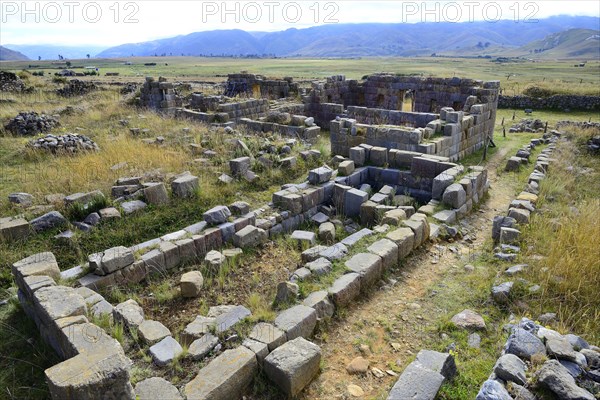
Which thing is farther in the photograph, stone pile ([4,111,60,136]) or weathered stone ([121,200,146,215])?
stone pile ([4,111,60,136])

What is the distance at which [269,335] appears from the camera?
4785 millimetres

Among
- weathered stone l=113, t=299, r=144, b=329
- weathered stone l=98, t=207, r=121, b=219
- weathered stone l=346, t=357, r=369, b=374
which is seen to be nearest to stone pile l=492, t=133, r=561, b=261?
weathered stone l=346, t=357, r=369, b=374

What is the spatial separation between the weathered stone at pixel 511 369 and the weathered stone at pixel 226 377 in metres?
2.48

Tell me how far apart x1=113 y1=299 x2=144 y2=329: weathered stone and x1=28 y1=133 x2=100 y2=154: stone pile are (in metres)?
8.07

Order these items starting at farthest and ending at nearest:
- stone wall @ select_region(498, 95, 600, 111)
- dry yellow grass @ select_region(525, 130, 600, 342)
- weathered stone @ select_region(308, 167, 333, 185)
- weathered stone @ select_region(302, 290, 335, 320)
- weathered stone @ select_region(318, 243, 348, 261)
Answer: stone wall @ select_region(498, 95, 600, 111), weathered stone @ select_region(308, 167, 333, 185), weathered stone @ select_region(318, 243, 348, 261), weathered stone @ select_region(302, 290, 335, 320), dry yellow grass @ select_region(525, 130, 600, 342)

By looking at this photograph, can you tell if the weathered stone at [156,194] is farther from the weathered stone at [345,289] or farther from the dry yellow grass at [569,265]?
the dry yellow grass at [569,265]

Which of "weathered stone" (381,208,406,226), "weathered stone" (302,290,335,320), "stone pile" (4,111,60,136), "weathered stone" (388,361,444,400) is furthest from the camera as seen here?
"stone pile" (4,111,60,136)

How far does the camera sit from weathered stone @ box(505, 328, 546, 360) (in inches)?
164

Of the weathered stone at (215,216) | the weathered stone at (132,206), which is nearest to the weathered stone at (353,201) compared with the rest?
the weathered stone at (215,216)

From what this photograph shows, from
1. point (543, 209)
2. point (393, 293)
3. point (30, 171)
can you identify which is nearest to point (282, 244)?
point (393, 293)

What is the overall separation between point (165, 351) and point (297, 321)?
1579mm

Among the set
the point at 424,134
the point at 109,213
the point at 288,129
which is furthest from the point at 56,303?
the point at 288,129

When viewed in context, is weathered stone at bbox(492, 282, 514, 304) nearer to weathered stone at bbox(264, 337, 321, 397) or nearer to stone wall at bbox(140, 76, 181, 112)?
weathered stone at bbox(264, 337, 321, 397)

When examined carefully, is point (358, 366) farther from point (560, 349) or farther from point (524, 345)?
point (560, 349)
